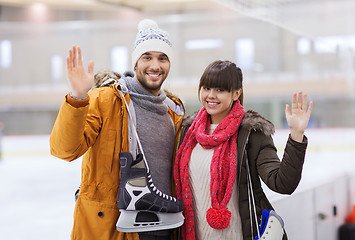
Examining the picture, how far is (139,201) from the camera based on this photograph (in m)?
1.63

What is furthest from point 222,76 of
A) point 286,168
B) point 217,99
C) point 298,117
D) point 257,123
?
point 286,168

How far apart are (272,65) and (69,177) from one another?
23.2 ft

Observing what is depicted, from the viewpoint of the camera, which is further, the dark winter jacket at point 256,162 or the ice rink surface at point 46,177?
the ice rink surface at point 46,177

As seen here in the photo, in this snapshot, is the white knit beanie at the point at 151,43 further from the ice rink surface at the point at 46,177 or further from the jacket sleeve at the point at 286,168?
the ice rink surface at the point at 46,177

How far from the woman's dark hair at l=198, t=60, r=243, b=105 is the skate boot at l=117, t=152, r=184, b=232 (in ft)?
1.35

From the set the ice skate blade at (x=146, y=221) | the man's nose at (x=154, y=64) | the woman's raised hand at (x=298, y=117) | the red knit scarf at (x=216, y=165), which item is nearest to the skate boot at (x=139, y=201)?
the ice skate blade at (x=146, y=221)

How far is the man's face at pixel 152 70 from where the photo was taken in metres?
1.84

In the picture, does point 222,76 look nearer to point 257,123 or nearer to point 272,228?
point 257,123

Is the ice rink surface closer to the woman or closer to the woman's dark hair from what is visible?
the woman

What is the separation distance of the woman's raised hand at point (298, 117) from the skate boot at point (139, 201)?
21.2 inches

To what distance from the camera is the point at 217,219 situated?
1.67 m

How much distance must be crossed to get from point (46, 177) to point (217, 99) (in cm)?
693

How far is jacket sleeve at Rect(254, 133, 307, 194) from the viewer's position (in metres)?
1.58

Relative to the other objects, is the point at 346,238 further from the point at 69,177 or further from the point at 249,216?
the point at 69,177
